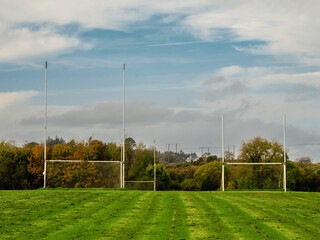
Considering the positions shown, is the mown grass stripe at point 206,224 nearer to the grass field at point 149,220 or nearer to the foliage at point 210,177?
the grass field at point 149,220

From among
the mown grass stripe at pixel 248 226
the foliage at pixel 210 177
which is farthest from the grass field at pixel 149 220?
the foliage at pixel 210 177

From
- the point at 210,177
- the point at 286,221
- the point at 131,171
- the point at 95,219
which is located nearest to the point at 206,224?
the point at 286,221

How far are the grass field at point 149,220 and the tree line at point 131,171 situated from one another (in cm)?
1417

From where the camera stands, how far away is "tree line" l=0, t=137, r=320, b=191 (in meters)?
34.1

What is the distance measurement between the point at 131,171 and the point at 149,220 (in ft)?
121

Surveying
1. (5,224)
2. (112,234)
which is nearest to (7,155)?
(5,224)

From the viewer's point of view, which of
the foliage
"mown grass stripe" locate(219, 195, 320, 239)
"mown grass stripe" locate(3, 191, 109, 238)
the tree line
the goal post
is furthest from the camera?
the foliage

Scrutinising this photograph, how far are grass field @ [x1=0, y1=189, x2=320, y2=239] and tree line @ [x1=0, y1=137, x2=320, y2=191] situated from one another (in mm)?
14168

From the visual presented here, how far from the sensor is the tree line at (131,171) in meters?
34.1

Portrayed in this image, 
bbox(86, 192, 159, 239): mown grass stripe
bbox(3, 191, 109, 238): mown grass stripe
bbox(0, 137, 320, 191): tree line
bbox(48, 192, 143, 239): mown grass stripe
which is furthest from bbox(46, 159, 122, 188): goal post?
bbox(86, 192, 159, 239): mown grass stripe

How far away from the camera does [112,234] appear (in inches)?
455

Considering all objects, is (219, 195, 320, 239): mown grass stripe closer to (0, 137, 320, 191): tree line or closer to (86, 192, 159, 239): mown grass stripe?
(86, 192, 159, 239): mown grass stripe

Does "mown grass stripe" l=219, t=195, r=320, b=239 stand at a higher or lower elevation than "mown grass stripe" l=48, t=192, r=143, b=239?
lower

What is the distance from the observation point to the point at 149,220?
46.1 feet
